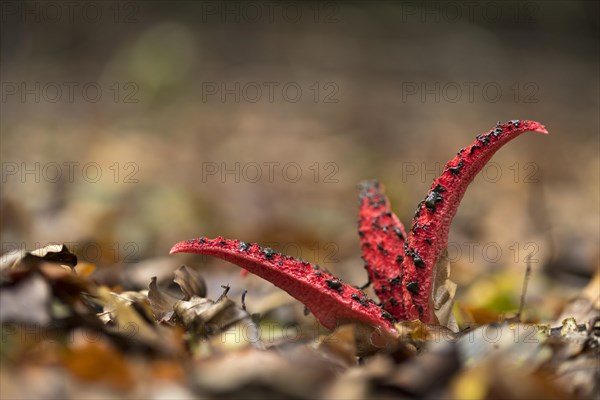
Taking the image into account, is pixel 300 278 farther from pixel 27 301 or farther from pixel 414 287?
pixel 27 301

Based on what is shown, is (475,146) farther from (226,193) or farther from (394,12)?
(394,12)

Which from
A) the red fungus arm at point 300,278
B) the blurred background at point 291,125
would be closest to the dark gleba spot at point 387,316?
the red fungus arm at point 300,278

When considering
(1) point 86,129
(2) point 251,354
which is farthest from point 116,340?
(1) point 86,129

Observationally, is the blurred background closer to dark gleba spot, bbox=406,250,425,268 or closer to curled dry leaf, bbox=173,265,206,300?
curled dry leaf, bbox=173,265,206,300

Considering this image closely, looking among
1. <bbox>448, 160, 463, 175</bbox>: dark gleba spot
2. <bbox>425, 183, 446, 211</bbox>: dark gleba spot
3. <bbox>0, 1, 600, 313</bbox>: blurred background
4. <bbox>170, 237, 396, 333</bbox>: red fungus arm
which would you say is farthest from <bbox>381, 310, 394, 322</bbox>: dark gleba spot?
<bbox>0, 1, 600, 313</bbox>: blurred background

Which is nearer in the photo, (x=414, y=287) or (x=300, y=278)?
(x=300, y=278)

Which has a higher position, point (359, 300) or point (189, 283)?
point (359, 300)

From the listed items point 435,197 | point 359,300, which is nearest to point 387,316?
point 359,300
